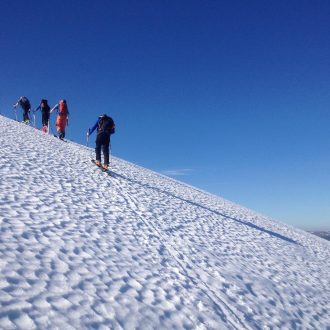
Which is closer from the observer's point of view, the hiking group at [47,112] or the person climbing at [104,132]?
the person climbing at [104,132]

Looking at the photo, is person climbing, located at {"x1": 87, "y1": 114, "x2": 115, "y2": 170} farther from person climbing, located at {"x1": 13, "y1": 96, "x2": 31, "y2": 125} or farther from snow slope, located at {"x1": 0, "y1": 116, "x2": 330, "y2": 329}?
person climbing, located at {"x1": 13, "y1": 96, "x2": 31, "y2": 125}

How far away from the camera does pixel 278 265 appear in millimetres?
10086

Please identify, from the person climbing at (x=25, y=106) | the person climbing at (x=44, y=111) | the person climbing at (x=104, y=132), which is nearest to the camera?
the person climbing at (x=104, y=132)

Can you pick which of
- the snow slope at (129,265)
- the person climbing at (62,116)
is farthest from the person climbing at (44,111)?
the snow slope at (129,265)

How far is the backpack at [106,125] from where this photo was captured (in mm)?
14742

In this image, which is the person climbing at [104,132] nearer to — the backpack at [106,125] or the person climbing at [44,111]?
the backpack at [106,125]

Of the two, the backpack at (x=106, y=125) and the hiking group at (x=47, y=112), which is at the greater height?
the hiking group at (x=47, y=112)

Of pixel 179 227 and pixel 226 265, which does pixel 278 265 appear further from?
pixel 179 227

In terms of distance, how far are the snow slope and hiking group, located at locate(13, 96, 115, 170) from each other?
6.89ft

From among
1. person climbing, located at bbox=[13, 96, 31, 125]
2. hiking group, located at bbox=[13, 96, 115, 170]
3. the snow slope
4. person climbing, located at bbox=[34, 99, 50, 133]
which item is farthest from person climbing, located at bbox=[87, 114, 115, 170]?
person climbing, located at bbox=[13, 96, 31, 125]

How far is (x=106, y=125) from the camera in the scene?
48.4 feet

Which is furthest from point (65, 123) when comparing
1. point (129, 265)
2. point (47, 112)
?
point (129, 265)

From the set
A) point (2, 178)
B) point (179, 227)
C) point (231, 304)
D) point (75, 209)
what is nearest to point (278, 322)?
point (231, 304)

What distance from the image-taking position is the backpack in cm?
1474
